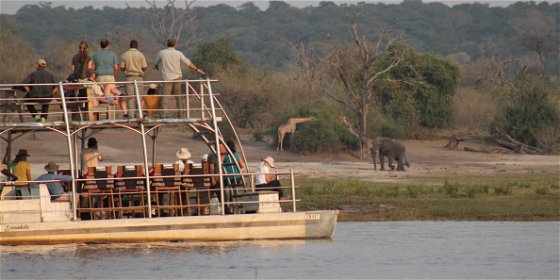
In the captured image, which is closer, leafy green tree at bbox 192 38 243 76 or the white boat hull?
the white boat hull

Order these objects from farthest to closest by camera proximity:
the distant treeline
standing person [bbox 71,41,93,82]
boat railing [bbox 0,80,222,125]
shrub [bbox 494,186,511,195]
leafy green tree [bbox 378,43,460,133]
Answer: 1. the distant treeline
2. leafy green tree [bbox 378,43,460,133]
3. shrub [bbox 494,186,511,195]
4. standing person [bbox 71,41,93,82]
5. boat railing [bbox 0,80,222,125]

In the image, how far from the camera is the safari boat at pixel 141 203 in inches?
844

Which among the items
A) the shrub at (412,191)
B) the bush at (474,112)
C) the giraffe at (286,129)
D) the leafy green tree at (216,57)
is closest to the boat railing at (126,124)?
the shrub at (412,191)

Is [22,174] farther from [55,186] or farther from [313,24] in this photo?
[313,24]

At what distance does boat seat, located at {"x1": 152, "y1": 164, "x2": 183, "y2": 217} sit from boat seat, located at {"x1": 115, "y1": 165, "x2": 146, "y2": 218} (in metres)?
0.24

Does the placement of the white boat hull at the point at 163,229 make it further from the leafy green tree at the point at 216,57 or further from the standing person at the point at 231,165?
Answer: the leafy green tree at the point at 216,57

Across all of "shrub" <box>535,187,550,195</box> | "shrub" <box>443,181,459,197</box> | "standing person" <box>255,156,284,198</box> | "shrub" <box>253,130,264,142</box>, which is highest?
"standing person" <box>255,156,284,198</box>

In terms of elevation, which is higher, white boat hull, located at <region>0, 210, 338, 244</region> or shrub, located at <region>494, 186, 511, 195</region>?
white boat hull, located at <region>0, 210, 338, 244</region>

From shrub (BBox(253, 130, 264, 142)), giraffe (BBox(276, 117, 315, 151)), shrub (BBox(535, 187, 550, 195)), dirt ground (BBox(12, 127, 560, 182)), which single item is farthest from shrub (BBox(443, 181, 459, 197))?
shrub (BBox(253, 130, 264, 142))

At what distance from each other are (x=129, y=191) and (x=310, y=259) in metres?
3.19

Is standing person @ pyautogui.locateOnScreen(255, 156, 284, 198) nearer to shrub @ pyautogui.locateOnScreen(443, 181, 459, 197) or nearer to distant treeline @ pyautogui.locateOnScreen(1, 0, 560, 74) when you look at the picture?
shrub @ pyautogui.locateOnScreen(443, 181, 459, 197)

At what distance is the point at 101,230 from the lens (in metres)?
21.4

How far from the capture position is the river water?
19.9m

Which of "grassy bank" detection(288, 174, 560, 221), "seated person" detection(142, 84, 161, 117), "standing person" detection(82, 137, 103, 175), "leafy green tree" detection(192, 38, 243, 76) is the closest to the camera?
"seated person" detection(142, 84, 161, 117)
